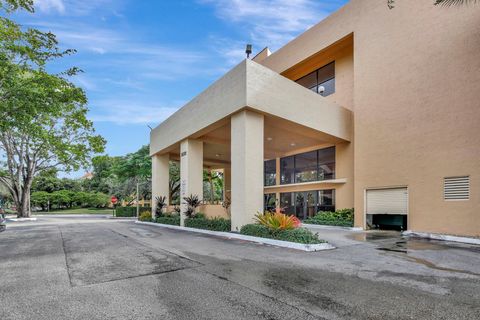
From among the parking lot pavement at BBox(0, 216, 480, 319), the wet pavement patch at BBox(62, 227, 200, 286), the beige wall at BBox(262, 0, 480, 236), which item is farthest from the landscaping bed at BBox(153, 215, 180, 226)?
the beige wall at BBox(262, 0, 480, 236)

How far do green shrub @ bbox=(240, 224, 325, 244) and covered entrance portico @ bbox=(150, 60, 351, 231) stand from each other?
25.5 inches

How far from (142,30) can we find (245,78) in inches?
197

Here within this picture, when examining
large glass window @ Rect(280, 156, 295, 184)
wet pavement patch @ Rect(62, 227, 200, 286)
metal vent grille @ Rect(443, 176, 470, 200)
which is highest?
large glass window @ Rect(280, 156, 295, 184)

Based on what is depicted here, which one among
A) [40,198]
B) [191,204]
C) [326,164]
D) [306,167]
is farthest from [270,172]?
[40,198]

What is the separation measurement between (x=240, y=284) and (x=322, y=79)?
52.7 ft

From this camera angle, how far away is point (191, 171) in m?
16.3

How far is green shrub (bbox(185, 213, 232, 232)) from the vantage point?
12.6 m

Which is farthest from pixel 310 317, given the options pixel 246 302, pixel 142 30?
pixel 142 30

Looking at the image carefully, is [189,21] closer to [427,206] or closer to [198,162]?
[198,162]

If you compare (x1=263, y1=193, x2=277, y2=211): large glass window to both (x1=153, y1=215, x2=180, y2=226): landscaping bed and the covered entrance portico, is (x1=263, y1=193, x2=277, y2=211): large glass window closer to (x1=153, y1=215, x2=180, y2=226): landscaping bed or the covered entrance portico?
the covered entrance portico

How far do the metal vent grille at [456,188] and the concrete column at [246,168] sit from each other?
23.6 feet

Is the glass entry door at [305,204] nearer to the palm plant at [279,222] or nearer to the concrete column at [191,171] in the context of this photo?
the concrete column at [191,171]

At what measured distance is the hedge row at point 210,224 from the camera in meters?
12.6

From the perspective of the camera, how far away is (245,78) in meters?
11.6
